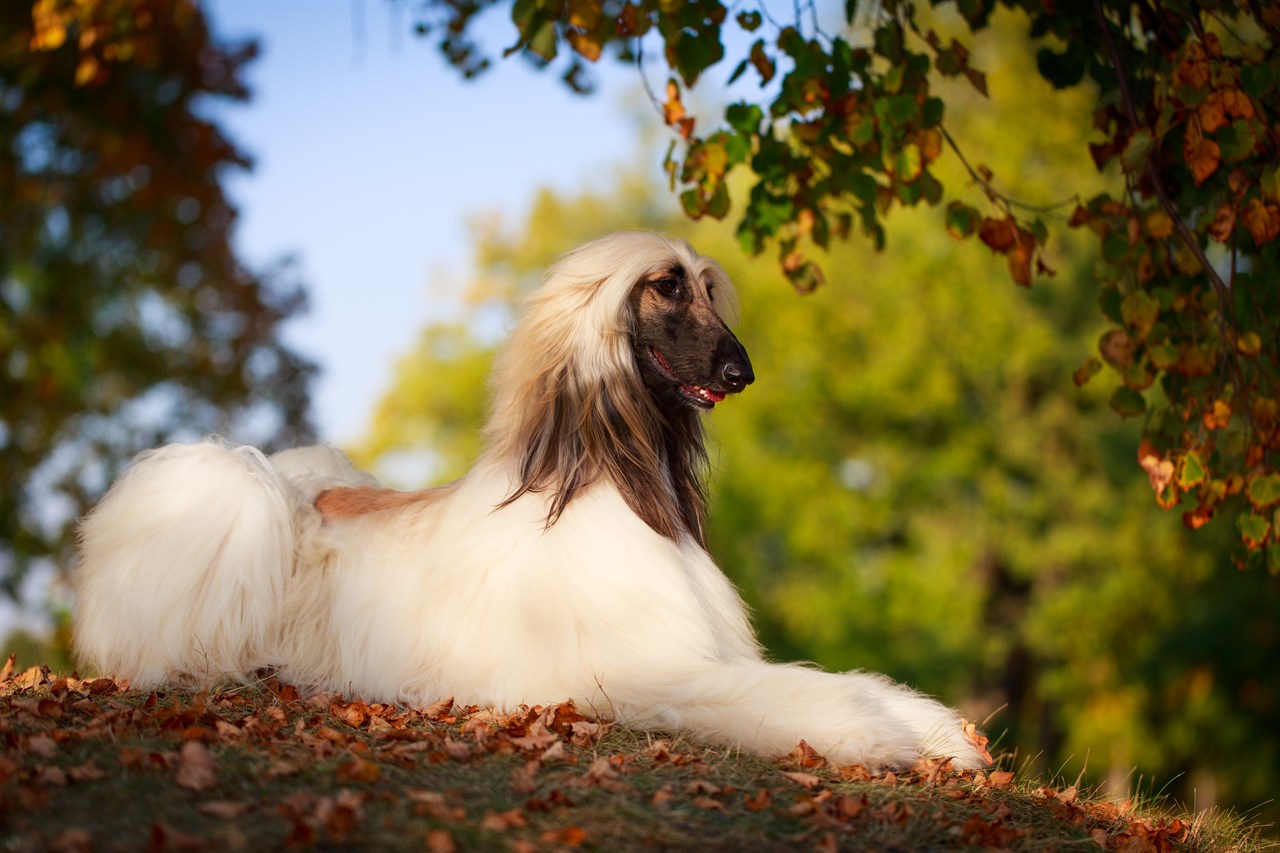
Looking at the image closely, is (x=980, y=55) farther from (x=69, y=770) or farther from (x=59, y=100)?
(x=69, y=770)

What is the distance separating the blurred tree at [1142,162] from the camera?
448cm

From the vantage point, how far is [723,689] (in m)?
3.86

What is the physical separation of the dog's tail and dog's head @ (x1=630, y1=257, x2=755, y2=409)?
154 cm

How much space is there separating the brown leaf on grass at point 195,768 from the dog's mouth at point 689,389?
1.93m

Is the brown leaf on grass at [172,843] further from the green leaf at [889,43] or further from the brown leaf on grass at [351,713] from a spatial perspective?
the green leaf at [889,43]

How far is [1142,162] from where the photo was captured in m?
4.40

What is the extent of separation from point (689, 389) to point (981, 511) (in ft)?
50.2

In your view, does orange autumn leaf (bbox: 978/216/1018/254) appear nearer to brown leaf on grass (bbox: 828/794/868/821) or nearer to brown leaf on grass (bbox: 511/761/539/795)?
brown leaf on grass (bbox: 828/794/868/821)

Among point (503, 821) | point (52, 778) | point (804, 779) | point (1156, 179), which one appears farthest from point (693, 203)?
point (52, 778)

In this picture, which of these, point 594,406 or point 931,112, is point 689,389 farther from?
point 931,112

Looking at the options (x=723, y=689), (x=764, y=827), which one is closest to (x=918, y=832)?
(x=764, y=827)

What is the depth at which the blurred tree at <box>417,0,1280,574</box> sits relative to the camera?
14.7 feet

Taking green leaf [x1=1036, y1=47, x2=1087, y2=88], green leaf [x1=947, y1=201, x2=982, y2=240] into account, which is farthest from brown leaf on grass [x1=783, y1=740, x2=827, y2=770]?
green leaf [x1=1036, y1=47, x2=1087, y2=88]

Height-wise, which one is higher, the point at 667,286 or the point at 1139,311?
the point at 1139,311
